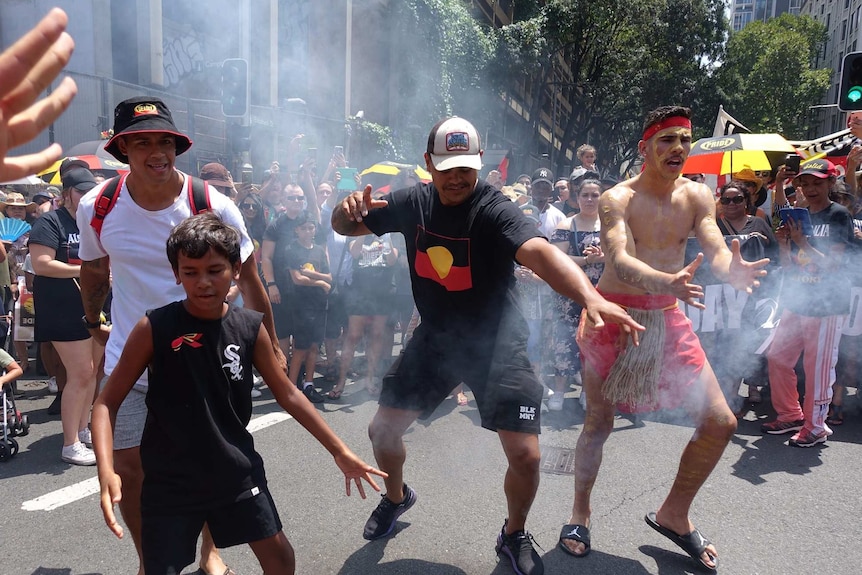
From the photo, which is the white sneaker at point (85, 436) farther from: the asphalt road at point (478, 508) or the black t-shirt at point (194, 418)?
the black t-shirt at point (194, 418)

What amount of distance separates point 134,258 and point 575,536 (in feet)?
7.23

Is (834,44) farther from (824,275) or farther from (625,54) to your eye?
(824,275)

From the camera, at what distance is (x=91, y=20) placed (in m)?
13.9

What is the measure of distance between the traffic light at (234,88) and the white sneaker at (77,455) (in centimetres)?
524

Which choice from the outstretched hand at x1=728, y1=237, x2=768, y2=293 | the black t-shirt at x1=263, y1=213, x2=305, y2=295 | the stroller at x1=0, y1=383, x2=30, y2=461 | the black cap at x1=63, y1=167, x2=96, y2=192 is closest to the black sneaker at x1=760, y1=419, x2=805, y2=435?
the outstretched hand at x1=728, y1=237, x2=768, y2=293

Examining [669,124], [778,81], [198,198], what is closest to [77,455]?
[198,198]

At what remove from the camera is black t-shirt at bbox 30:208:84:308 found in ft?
14.8

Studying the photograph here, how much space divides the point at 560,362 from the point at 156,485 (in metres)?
4.23

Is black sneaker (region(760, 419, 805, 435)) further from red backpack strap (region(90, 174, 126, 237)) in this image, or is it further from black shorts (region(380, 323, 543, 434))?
red backpack strap (region(90, 174, 126, 237))

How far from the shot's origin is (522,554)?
307cm

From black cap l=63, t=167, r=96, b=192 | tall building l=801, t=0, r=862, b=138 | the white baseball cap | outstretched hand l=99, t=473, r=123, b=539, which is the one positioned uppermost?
tall building l=801, t=0, r=862, b=138

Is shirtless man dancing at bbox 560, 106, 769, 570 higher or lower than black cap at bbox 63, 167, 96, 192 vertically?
lower

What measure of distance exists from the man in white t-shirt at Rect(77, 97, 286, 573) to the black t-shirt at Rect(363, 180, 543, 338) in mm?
767

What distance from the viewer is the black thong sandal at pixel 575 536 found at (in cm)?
327
